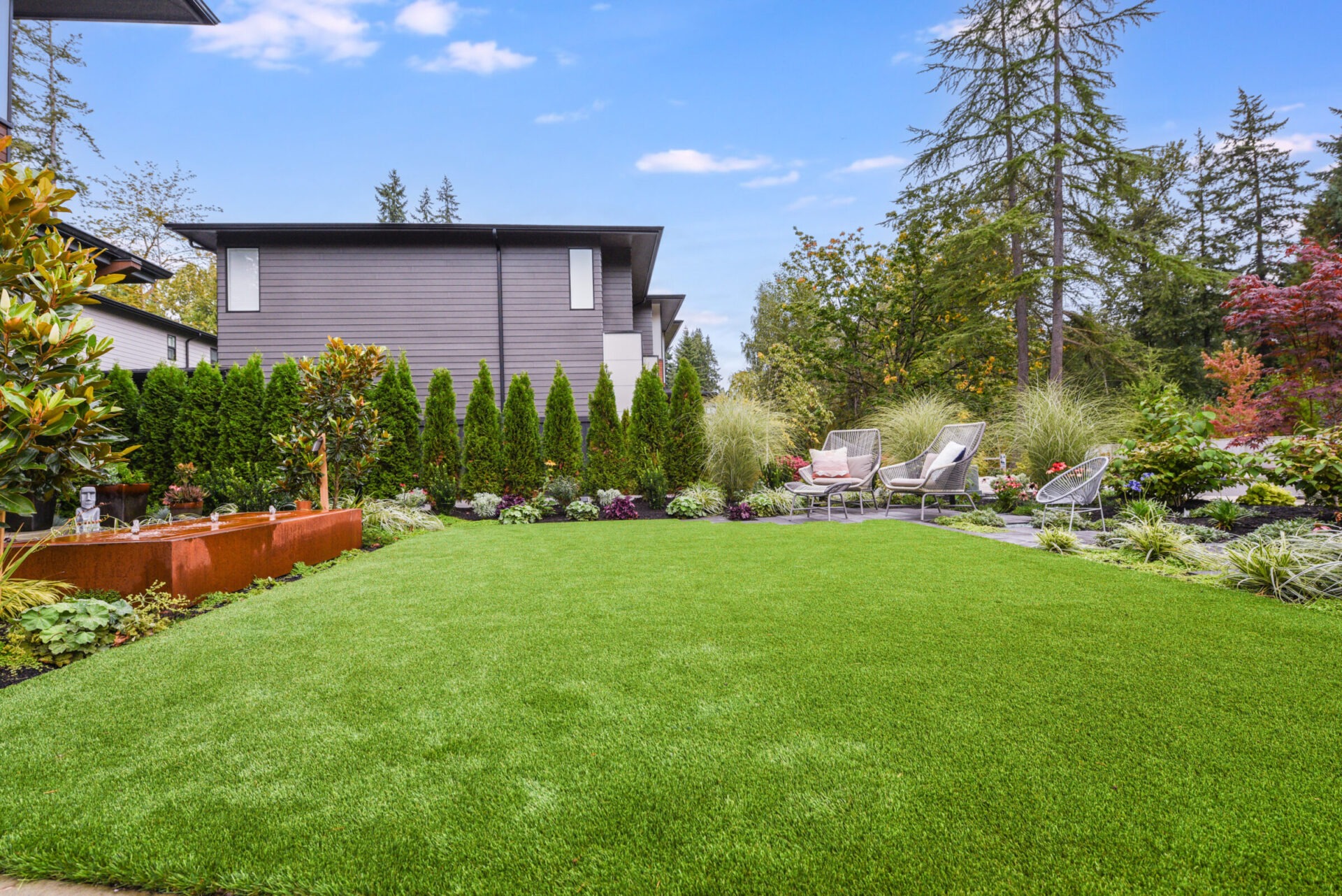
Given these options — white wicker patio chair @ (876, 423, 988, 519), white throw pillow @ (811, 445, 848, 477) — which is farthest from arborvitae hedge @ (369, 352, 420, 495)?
white wicker patio chair @ (876, 423, 988, 519)

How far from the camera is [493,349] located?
38.6 feet

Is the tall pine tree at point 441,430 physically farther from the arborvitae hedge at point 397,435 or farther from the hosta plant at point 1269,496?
the hosta plant at point 1269,496

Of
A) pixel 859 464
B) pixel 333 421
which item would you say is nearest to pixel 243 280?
pixel 333 421

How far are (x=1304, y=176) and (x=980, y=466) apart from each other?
72.7ft

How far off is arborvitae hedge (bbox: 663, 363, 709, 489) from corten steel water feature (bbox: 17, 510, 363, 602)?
16.9 feet

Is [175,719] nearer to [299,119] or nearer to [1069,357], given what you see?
[299,119]

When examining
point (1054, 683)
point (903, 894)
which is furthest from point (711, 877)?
point (1054, 683)

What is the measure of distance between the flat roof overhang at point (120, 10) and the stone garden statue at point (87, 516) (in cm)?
557

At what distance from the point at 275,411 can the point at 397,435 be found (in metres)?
1.60

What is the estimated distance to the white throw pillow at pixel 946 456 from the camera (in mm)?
7484

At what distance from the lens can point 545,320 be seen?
11852mm

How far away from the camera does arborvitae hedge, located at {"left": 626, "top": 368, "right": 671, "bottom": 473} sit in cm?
933

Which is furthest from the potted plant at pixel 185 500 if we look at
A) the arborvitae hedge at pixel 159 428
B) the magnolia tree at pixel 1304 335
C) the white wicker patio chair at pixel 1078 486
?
the magnolia tree at pixel 1304 335

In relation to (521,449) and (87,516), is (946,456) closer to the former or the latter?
(521,449)
